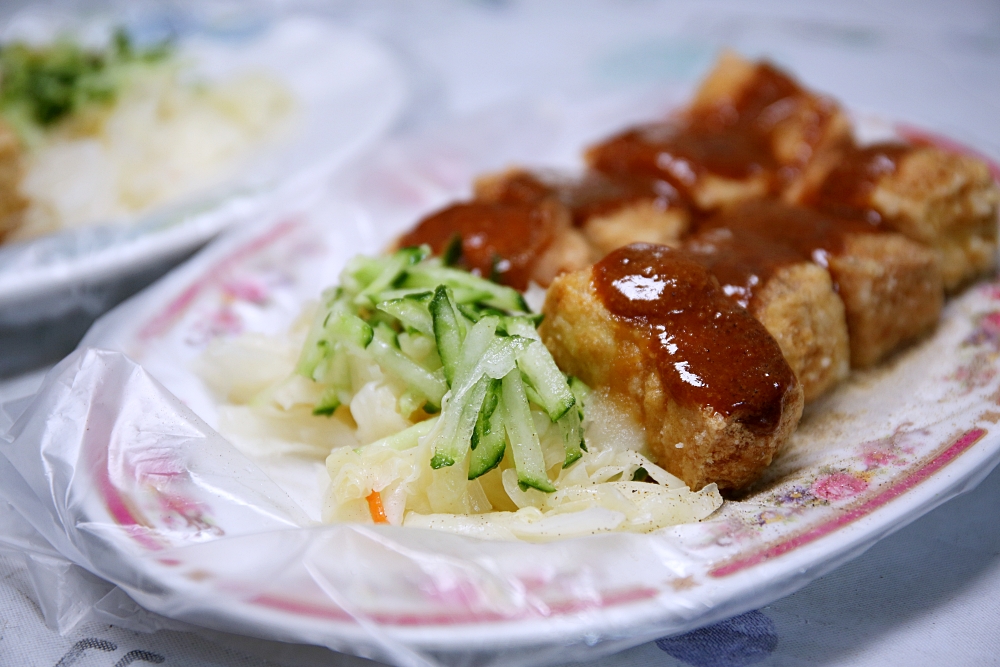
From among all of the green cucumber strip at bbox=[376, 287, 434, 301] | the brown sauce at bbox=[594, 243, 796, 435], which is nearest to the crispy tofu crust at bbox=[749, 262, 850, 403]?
the brown sauce at bbox=[594, 243, 796, 435]

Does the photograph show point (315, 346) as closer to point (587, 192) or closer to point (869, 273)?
point (587, 192)

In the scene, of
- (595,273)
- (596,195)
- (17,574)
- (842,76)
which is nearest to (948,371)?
(595,273)

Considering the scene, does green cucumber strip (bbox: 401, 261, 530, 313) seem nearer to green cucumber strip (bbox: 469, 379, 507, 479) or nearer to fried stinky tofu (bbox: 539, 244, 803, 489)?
fried stinky tofu (bbox: 539, 244, 803, 489)

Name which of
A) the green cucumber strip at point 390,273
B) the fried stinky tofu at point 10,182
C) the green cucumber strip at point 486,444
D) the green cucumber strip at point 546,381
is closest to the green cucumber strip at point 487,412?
the green cucumber strip at point 486,444

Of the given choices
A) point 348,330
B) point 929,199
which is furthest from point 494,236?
point 929,199

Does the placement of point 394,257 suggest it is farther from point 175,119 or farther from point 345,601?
point 175,119

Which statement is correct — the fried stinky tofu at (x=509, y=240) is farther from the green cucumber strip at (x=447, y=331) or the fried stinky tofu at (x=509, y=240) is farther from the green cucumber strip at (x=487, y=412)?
the green cucumber strip at (x=487, y=412)
